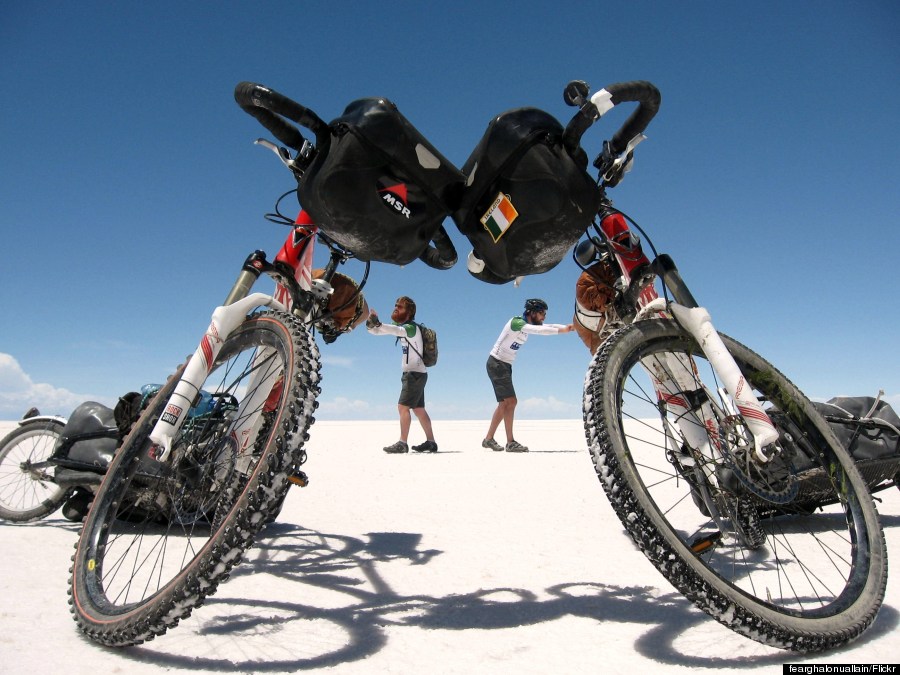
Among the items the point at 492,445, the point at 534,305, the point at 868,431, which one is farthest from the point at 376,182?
the point at 534,305

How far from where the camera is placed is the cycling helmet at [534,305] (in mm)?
9891

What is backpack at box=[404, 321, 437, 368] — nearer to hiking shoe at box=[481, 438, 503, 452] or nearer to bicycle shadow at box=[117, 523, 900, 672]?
hiking shoe at box=[481, 438, 503, 452]

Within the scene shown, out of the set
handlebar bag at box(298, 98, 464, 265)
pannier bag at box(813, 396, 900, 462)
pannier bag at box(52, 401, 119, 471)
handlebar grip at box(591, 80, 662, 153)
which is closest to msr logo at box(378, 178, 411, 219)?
handlebar bag at box(298, 98, 464, 265)

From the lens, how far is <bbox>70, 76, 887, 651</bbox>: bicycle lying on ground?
1.60m

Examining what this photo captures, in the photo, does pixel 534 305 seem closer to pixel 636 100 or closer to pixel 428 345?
pixel 428 345

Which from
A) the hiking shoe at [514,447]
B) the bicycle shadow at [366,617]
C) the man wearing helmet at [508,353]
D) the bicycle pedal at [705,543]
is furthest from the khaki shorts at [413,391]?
the bicycle pedal at [705,543]

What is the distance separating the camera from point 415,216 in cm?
222

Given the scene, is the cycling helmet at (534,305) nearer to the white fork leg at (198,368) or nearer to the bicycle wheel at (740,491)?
the bicycle wheel at (740,491)

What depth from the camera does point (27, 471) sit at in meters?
3.62

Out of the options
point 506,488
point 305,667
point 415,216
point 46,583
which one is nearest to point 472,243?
point 415,216

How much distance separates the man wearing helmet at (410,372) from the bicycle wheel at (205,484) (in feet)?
20.6

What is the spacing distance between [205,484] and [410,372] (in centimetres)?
727

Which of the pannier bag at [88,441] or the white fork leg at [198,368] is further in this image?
the pannier bag at [88,441]

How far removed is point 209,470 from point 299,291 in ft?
2.90
